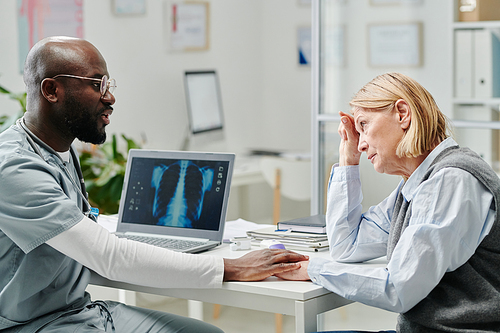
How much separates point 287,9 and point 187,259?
3915mm

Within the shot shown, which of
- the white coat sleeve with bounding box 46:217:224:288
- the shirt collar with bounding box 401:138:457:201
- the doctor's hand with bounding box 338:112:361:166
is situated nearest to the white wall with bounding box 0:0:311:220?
the white coat sleeve with bounding box 46:217:224:288

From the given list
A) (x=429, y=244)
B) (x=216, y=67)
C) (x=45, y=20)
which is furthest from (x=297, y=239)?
(x=216, y=67)

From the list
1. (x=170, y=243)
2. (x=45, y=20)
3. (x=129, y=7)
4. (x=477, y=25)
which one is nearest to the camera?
(x=170, y=243)

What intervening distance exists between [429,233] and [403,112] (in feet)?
1.06

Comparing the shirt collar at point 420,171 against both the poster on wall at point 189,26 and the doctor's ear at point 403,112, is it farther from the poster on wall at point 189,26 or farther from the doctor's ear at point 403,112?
the poster on wall at point 189,26

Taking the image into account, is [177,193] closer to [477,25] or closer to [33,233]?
[33,233]

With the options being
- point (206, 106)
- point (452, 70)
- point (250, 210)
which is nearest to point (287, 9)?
point (206, 106)

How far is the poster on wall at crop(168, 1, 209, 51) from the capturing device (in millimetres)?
4340

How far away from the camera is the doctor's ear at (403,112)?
1.46m

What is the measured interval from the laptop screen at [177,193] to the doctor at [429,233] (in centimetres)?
42

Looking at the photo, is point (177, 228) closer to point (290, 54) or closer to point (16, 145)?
point (16, 145)

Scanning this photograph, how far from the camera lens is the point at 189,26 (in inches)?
176

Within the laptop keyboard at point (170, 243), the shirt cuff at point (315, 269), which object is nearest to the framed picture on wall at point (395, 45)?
the laptop keyboard at point (170, 243)

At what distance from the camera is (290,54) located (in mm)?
5137
